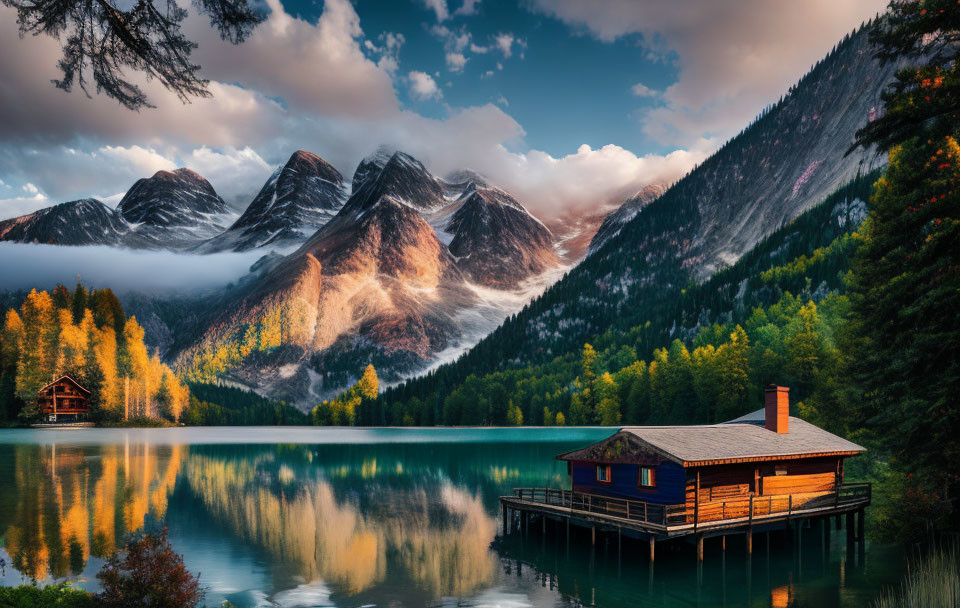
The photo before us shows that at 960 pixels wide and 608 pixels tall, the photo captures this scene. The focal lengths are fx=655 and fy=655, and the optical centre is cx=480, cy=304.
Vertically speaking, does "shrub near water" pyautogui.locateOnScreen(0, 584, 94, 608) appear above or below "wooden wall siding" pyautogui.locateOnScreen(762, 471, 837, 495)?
above

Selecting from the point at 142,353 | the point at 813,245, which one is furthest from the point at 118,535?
the point at 813,245

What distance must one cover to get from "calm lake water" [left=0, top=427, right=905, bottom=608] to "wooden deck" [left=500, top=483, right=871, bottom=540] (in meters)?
2.10

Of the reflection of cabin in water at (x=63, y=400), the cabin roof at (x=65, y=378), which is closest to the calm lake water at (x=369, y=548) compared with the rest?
the cabin roof at (x=65, y=378)

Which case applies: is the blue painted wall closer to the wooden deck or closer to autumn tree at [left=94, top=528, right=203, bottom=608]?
the wooden deck

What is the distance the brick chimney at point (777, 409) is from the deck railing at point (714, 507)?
15.5ft

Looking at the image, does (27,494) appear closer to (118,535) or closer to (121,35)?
(118,535)

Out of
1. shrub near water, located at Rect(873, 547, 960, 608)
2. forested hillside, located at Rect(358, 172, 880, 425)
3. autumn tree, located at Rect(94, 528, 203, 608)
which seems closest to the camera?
autumn tree, located at Rect(94, 528, 203, 608)

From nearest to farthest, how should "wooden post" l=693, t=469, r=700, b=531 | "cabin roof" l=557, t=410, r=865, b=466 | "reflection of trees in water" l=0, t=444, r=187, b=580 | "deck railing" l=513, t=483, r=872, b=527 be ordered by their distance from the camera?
"wooden post" l=693, t=469, r=700, b=531, "reflection of trees in water" l=0, t=444, r=187, b=580, "deck railing" l=513, t=483, r=872, b=527, "cabin roof" l=557, t=410, r=865, b=466

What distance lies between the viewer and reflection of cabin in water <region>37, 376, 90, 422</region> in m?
132

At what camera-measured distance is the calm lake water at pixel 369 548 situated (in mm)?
32125

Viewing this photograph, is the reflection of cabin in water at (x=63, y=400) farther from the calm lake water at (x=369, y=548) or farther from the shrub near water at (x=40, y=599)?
the shrub near water at (x=40, y=599)

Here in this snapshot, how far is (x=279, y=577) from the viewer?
116 feet

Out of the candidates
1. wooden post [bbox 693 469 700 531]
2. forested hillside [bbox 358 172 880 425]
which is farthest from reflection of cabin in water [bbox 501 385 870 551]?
forested hillside [bbox 358 172 880 425]

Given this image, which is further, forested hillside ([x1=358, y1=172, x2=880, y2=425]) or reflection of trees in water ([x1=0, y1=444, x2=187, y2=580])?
forested hillside ([x1=358, y1=172, x2=880, y2=425])
